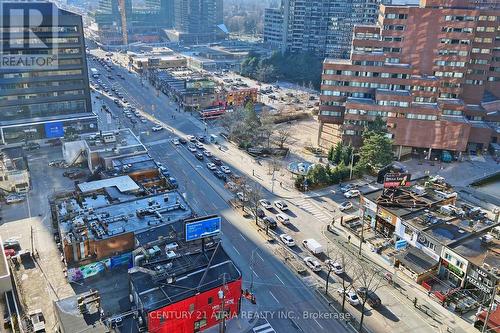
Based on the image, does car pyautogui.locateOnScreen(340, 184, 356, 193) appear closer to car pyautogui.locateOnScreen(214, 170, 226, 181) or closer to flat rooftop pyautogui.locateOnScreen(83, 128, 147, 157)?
car pyautogui.locateOnScreen(214, 170, 226, 181)

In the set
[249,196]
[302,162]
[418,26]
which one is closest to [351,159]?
[302,162]

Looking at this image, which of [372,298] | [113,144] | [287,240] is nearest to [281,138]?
[113,144]

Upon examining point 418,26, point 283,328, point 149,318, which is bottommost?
point 283,328

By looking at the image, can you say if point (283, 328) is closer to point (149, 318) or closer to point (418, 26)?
point (149, 318)

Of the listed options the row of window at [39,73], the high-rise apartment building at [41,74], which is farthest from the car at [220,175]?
the row of window at [39,73]

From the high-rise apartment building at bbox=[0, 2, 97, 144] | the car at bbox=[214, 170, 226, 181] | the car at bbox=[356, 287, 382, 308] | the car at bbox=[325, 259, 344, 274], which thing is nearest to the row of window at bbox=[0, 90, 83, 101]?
the high-rise apartment building at bbox=[0, 2, 97, 144]

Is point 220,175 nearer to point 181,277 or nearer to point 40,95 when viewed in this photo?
point 181,277
